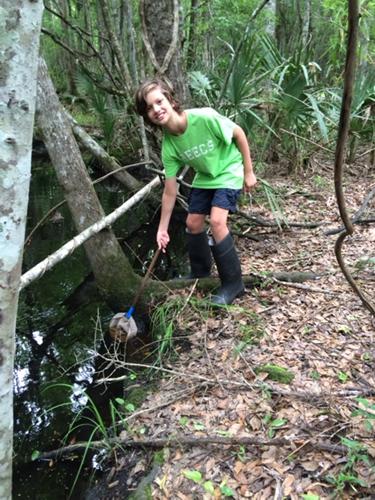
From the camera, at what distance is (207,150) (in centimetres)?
299

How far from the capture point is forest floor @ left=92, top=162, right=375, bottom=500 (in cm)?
191

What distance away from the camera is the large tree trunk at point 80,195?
3320 mm

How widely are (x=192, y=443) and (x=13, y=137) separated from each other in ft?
5.57

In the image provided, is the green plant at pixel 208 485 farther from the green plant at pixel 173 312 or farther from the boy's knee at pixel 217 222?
the boy's knee at pixel 217 222

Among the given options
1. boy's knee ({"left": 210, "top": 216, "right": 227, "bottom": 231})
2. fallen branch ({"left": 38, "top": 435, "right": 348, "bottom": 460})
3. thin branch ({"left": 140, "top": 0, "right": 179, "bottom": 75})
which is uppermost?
thin branch ({"left": 140, "top": 0, "right": 179, "bottom": 75})

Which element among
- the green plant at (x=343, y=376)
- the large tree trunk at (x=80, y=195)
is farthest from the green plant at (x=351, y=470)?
the large tree trunk at (x=80, y=195)

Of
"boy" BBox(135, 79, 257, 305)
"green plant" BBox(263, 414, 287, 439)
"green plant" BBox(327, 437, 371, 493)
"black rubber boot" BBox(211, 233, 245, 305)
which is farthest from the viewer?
"black rubber boot" BBox(211, 233, 245, 305)

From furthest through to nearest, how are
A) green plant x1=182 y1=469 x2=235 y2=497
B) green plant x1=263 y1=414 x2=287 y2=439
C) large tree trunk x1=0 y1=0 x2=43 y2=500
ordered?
green plant x1=263 y1=414 x2=287 y2=439, green plant x1=182 y1=469 x2=235 y2=497, large tree trunk x1=0 y1=0 x2=43 y2=500

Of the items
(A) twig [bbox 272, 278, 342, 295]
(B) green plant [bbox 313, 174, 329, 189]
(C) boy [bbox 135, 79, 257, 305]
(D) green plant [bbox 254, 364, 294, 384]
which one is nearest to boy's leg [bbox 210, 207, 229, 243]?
(C) boy [bbox 135, 79, 257, 305]

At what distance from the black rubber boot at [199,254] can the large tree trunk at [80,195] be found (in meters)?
0.48

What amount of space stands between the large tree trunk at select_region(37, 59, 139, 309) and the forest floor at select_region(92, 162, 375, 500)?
2.08ft

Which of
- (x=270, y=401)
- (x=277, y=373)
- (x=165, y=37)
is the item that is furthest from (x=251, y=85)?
(x=270, y=401)

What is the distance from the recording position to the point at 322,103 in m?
5.18

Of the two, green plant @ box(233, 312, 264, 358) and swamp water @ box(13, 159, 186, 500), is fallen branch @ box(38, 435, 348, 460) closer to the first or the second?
swamp water @ box(13, 159, 186, 500)
